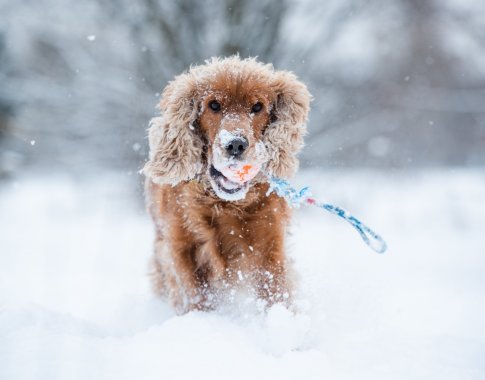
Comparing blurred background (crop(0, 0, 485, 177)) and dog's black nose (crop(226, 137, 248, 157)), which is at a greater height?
blurred background (crop(0, 0, 485, 177))

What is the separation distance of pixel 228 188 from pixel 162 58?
5841 millimetres

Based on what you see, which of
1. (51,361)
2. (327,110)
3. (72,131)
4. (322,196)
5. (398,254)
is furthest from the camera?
(327,110)

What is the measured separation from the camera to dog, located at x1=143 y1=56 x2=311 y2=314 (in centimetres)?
276

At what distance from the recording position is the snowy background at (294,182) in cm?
229

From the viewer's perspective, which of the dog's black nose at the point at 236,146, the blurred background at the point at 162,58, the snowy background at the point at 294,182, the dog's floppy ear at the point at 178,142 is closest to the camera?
the snowy background at the point at 294,182

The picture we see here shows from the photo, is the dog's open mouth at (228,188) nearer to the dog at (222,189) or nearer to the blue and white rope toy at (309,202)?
the dog at (222,189)

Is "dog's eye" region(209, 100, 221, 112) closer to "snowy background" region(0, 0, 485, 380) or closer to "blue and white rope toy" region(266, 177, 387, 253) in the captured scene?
"blue and white rope toy" region(266, 177, 387, 253)

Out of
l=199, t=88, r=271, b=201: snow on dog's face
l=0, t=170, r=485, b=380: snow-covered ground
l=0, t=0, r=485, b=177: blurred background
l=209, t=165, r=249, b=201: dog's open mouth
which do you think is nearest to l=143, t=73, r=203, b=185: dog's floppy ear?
l=199, t=88, r=271, b=201: snow on dog's face

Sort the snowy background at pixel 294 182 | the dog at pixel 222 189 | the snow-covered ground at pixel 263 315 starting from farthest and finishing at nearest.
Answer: the dog at pixel 222 189 → the snowy background at pixel 294 182 → the snow-covered ground at pixel 263 315

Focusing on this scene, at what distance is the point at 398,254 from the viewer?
5441mm

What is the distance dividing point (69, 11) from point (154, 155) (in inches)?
220

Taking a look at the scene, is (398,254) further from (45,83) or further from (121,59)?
(45,83)

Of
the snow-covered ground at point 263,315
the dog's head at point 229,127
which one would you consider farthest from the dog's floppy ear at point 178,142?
the snow-covered ground at point 263,315

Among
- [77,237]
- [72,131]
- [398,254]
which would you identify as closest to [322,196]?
[398,254]
